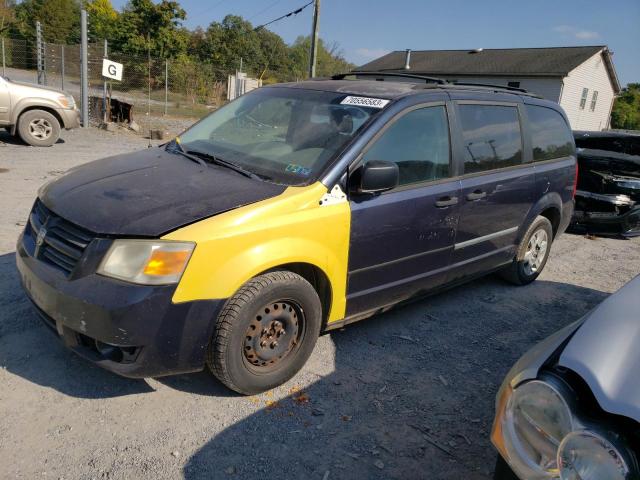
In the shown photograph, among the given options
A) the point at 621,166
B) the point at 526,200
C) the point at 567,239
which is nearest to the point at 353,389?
the point at 526,200

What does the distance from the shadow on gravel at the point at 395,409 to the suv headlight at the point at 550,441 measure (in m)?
1.00

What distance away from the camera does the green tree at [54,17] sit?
40.9 meters

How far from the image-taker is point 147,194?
117 inches

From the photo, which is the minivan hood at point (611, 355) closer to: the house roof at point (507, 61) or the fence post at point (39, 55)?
the fence post at point (39, 55)

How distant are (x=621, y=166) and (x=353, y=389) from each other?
680 centimetres

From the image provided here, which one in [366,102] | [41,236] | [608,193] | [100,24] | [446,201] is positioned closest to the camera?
[41,236]

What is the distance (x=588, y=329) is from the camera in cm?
204

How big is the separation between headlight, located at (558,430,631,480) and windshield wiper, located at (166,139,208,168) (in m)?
2.67

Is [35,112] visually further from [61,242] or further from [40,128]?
[61,242]

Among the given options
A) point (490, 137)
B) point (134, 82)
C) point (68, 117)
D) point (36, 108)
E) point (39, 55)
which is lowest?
point (68, 117)

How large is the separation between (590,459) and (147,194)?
8.13ft

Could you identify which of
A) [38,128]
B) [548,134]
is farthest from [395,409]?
[38,128]

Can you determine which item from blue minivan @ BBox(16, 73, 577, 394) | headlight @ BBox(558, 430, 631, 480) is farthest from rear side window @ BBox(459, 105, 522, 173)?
headlight @ BBox(558, 430, 631, 480)

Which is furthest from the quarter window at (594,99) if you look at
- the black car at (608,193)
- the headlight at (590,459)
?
the headlight at (590,459)
